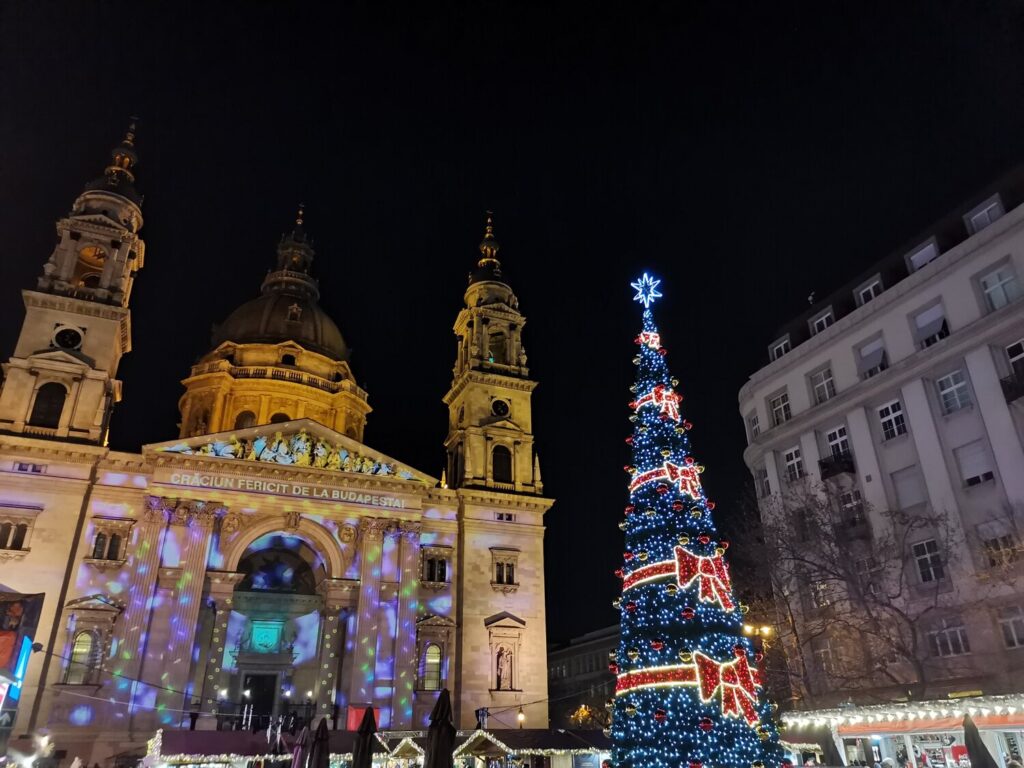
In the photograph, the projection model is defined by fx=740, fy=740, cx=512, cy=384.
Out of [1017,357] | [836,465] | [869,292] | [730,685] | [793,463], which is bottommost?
[730,685]

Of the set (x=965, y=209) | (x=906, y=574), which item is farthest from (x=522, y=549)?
(x=965, y=209)

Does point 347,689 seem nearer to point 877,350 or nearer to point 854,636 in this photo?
point 854,636

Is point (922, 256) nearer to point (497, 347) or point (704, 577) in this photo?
point (704, 577)

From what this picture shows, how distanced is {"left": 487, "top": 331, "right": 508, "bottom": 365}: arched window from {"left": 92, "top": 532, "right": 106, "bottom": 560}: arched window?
2448cm

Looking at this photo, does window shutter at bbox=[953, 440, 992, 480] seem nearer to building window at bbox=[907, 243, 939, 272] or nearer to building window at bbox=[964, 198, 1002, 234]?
building window at bbox=[907, 243, 939, 272]

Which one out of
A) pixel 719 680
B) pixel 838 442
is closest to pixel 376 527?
pixel 838 442

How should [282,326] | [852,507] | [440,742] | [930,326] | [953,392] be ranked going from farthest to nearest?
[282,326] → [930,326] → [852,507] → [953,392] → [440,742]

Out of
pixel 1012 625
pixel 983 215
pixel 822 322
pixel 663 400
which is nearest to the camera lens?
pixel 663 400

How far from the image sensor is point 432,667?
127 ft

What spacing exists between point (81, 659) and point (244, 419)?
64.6 feet

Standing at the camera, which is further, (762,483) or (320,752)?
(762,483)

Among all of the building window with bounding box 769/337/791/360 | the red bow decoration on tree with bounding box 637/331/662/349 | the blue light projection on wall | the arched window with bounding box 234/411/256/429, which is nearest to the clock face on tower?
the arched window with bounding box 234/411/256/429

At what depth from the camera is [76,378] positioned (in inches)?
1499

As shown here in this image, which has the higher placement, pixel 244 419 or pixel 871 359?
pixel 244 419
